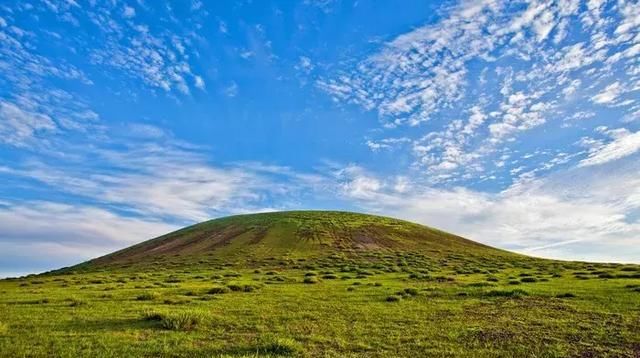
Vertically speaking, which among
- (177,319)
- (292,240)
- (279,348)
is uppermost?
(292,240)

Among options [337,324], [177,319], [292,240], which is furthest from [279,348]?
[292,240]

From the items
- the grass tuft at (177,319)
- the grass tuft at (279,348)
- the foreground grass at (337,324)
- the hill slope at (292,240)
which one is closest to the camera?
the grass tuft at (279,348)

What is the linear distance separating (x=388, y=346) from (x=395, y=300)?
42.6ft

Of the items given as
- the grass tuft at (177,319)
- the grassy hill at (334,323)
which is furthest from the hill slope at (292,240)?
the grass tuft at (177,319)

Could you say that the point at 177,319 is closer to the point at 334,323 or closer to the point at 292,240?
the point at 334,323

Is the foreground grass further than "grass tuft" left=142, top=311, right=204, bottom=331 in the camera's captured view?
No

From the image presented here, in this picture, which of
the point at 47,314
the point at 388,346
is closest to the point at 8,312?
the point at 47,314

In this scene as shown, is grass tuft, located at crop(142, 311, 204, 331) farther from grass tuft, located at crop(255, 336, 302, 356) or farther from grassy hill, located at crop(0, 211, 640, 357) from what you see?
grass tuft, located at crop(255, 336, 302, 356)

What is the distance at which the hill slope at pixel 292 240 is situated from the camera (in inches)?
3725

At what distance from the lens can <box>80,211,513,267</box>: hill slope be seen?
94625mm

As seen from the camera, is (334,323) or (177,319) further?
(334,323)

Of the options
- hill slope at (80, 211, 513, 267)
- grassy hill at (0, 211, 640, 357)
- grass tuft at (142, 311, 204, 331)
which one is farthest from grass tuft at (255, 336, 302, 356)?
hill slope at (80, 211, 513, 267)

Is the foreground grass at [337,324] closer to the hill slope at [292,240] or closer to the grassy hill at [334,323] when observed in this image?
the grassy hill at [334,323]

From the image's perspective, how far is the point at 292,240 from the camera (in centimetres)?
10475
